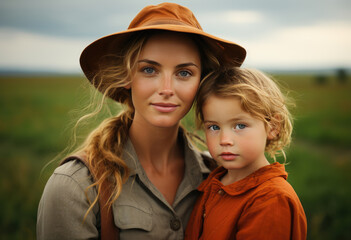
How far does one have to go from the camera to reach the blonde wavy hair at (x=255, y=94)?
2.25m

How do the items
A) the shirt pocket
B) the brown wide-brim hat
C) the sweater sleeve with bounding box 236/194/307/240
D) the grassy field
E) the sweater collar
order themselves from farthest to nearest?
the grassy field < the brown wide-brim hat < the shirt pocket < the sweater collar < the sweater sleeve with bounding box 236/194/307/240

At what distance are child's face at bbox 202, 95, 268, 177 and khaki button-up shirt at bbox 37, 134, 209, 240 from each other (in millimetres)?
591

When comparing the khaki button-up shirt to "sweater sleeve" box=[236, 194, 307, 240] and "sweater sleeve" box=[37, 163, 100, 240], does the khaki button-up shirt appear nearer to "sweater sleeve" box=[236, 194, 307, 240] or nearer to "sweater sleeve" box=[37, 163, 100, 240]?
"sweater sleeve" box=[37, 163, 100, 240]

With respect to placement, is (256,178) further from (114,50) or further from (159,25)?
(114,50)

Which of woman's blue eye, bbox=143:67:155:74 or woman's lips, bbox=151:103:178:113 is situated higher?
woman's blue eye, bbox=143:67:155:74

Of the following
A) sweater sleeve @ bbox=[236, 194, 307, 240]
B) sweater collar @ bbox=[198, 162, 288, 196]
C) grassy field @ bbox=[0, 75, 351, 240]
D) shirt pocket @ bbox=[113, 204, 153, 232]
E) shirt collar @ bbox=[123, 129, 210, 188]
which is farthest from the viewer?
grassy field @ bbox=[0, 75, 351, 240]

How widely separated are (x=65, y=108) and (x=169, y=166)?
17385 millimetres

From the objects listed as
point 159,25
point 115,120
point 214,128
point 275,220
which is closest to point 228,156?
point 214,128

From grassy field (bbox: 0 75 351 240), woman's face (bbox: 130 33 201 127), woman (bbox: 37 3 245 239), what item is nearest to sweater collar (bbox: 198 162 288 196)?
woman (bbox: 37 3 245 239)

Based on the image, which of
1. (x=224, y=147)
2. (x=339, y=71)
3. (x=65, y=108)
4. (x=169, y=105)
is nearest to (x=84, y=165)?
(x=169, y=105)

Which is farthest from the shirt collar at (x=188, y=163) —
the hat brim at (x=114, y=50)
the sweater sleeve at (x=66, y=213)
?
the hat brim at (x=114, y=50)

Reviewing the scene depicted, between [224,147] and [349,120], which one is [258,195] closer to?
[224,147]

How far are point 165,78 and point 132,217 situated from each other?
3.41ft

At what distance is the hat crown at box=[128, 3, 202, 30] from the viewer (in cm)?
244
